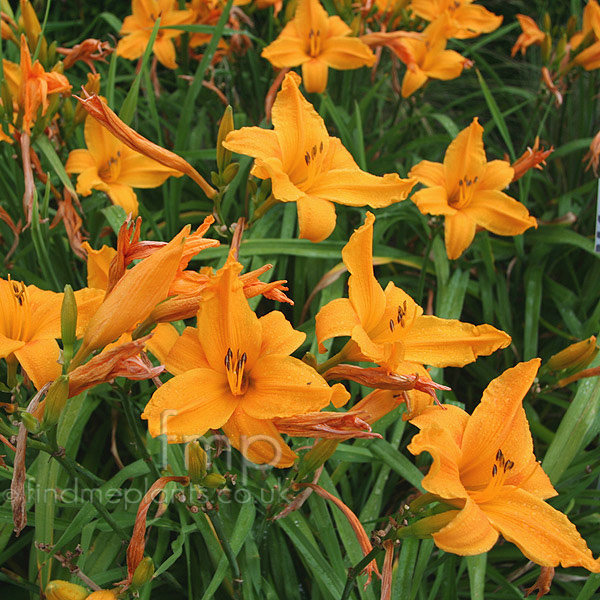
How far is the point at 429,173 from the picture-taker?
5.52 ft

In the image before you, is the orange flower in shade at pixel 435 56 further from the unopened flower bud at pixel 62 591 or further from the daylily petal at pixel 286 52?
the unopened flower bud at pixel 62 591

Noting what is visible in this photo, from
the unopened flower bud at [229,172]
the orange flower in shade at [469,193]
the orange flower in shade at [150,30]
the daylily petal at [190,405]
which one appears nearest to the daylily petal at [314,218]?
the unopened flower bud at [229,172]

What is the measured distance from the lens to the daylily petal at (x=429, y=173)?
65.4 inches

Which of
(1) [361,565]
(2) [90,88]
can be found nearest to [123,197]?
(2) [90,88]

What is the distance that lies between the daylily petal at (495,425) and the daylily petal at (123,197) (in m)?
1.04

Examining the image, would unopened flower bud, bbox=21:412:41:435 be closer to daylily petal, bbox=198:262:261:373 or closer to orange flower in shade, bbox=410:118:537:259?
daylily petal, bbox=198:262:261:373

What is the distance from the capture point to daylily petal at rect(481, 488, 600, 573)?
2.72 ft

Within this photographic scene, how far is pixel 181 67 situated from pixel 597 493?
1.97m

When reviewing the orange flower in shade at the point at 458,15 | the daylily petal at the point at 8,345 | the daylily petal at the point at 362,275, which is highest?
the orange flower in shade at the point at 458,15

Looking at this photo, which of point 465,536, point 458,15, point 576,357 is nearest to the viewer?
point 465,536

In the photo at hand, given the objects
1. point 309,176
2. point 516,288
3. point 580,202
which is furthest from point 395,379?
point 580,202

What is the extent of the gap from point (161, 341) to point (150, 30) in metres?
1.46

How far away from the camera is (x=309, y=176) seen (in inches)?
48.3

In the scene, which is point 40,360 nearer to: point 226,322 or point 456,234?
point 226,322
